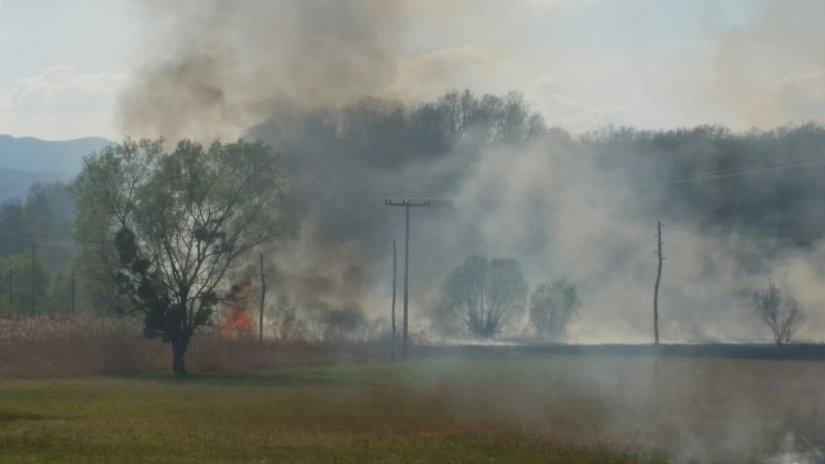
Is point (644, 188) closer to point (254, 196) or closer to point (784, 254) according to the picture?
point (784, 254)

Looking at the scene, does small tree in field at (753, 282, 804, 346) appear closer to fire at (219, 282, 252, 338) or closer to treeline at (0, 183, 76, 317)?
fire at (219, 282, 252, 338)

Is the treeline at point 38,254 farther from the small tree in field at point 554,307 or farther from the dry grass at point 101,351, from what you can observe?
the small tree in field at point 554,307

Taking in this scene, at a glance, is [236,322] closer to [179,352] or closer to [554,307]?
[179,352]

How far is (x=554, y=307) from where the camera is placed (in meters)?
89.8

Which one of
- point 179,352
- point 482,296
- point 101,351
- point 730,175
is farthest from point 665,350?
point 101,351

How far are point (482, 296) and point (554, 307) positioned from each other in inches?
275

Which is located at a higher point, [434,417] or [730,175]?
[730,175]

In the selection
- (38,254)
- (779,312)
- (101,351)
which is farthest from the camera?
(38,254)

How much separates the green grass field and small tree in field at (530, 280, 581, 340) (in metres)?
32.2

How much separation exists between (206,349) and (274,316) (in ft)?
62.0

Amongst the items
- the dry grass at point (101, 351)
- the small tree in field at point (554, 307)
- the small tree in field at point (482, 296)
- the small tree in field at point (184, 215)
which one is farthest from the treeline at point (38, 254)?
the small tree in field at point (554, 307)

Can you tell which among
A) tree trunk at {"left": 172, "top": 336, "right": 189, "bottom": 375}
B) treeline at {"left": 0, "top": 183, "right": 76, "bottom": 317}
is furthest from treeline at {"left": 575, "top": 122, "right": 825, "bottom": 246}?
treeline at {"left": 0, "top": 183, "right": 76, "bottom": 317}

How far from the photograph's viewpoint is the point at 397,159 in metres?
107

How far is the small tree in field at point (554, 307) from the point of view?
8906 centimetres
